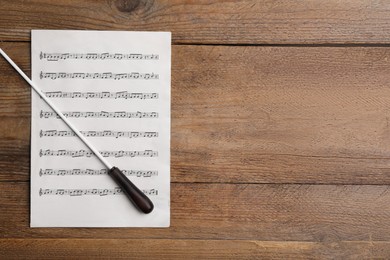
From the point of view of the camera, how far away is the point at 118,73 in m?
0.97

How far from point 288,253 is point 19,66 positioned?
0.53 meters

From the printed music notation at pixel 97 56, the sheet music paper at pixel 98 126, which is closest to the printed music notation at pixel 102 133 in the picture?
the sheet music paper at pixel 98 126

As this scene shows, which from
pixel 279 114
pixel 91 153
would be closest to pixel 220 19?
pixel 279 114

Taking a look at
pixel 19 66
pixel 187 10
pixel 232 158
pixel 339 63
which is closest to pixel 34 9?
pixel 19 66

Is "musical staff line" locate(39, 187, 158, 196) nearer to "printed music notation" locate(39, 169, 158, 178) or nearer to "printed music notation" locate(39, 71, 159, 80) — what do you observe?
"printed music notation" locate(39, 169, 158, 178)

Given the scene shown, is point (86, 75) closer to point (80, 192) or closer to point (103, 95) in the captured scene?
point (103, 95)

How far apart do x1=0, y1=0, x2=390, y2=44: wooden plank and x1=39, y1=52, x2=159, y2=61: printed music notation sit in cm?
4

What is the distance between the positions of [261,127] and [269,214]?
142 mm

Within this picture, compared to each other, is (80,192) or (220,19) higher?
(220,19)


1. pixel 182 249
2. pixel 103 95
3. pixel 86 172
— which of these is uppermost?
pixel 103 95

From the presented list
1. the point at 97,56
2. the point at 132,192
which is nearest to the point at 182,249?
the point at 132,192

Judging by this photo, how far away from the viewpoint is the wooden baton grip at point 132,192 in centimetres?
95

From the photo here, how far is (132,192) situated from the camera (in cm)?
95

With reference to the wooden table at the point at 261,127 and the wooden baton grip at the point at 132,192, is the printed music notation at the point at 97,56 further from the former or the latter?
the wooden baton grip at the point at 132,192
